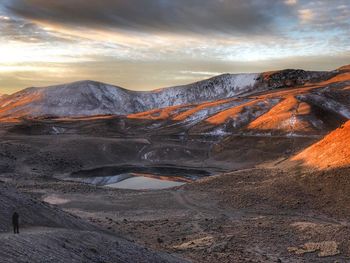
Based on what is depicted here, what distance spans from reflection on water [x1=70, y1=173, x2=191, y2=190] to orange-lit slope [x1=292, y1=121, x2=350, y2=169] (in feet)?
68.3

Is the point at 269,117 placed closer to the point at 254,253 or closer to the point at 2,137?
the point at 2,137

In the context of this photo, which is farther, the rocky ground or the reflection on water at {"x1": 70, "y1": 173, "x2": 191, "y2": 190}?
the reflection on water at {"x1": 70, "y1": 173, "x2": 191, "y2": 190}

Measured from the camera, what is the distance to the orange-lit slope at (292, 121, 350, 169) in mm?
45469

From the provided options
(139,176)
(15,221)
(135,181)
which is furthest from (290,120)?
(15,221)

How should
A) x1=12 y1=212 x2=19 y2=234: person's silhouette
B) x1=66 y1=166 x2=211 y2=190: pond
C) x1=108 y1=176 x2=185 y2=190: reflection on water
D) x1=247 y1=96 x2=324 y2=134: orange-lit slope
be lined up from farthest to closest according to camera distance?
x1=247 y1=96 x2=324 y2=134: orange-lit slope → x1=66 y1=166 x2=211 y2=190: pond → x1=108 y1=176 x2=185 y2=190: reflection on water → x1=12 y1=212 x2=19 y2=234: person's silhouette

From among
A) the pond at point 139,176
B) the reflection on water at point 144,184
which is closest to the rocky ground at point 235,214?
the reflection on water at point 144,184

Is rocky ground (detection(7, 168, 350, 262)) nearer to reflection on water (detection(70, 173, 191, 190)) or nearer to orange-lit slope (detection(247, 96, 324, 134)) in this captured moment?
reflection on water (detection(70, 173, 191, 190))

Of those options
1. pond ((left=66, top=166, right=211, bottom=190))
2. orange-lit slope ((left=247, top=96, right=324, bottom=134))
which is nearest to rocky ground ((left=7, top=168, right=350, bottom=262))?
pond ((left=66, top=166, right=211, bottom=190))

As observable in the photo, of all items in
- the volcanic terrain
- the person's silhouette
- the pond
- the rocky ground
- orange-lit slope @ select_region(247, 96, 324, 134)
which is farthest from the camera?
orange-lit slope @ select_region(247, 96, 324, 134)

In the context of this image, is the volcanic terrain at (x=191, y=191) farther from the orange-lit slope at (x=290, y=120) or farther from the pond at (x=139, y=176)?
the orange-lit slope at (x=290, y=120)

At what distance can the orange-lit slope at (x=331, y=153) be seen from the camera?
45469 mm

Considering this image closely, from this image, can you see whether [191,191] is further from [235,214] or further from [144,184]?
[144,184]

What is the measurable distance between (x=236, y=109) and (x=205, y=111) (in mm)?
14759

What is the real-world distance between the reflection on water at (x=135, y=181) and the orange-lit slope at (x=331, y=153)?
68.3 feet
